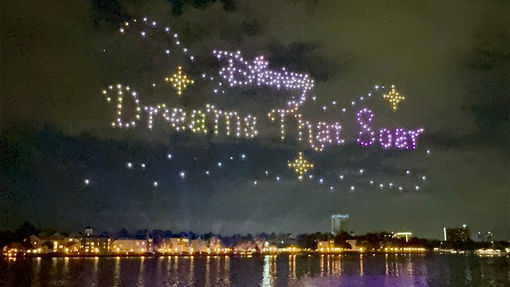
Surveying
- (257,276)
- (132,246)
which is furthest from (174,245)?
(257,276)

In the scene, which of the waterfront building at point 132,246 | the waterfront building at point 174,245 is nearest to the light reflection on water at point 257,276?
the waterfront building at point 132,246

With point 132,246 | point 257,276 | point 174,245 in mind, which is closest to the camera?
point 257,276

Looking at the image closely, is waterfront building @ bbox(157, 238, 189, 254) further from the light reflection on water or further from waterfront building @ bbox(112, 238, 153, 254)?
the light reflection on water

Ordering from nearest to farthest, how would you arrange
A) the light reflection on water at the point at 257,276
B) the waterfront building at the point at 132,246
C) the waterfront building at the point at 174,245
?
the light reflection on water at the point at 257,276 < the waterfront building at the point at 132,246 < the waterfront building at the point at 174,245

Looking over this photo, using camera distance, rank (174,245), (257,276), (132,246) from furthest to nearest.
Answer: (174,245)
(132,246)
(257,276)

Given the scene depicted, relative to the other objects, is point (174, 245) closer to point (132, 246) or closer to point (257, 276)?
point (132, 246)

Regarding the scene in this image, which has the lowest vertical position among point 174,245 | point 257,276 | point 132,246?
point 257,276

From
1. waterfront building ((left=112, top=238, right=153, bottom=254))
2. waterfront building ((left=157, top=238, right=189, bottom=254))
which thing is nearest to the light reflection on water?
waterfront building ((left=112, top=238, right=153, bottom=254))

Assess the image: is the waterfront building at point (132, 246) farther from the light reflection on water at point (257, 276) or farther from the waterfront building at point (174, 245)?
the light reflection on water at point (257, 276)

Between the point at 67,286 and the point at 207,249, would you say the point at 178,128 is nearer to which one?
the point at 67,286

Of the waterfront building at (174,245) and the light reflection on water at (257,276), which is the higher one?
the waterfront building at (174,245)

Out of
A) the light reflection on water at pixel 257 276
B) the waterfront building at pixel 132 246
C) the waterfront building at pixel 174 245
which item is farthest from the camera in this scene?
the waterfront building at pixel 174 245

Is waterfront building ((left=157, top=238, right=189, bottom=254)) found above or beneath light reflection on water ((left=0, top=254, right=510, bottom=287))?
above
